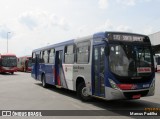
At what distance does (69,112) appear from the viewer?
991 centimetres

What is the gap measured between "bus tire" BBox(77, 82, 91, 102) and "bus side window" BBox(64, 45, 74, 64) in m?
1.54

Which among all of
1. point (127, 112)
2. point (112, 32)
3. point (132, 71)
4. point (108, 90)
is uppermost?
point (112, 32)

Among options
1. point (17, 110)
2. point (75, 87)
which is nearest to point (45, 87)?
point (75, 87)

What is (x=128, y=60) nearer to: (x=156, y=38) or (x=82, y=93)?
(x=82, y=93)

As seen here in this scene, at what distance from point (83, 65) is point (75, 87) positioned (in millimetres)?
1496

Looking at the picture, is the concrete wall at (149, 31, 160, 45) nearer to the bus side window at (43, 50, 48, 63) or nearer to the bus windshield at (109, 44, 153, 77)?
the bus side window at (43, 50, 48, 63)

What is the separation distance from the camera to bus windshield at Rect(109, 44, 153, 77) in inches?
406

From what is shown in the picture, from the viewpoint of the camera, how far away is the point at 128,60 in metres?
10.5

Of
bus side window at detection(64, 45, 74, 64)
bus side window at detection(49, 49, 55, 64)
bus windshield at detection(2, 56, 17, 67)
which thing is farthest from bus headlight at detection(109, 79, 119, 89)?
bus windshield at detection(2, 56, 17, 67)

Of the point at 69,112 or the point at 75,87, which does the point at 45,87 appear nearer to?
the point at 75,87

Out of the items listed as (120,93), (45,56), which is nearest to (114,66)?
(120,93)

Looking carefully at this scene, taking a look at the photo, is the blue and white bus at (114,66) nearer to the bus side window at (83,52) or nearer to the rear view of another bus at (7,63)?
the bus side window at (83,52)

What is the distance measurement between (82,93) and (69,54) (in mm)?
2507

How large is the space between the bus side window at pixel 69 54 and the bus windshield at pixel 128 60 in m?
3.73
